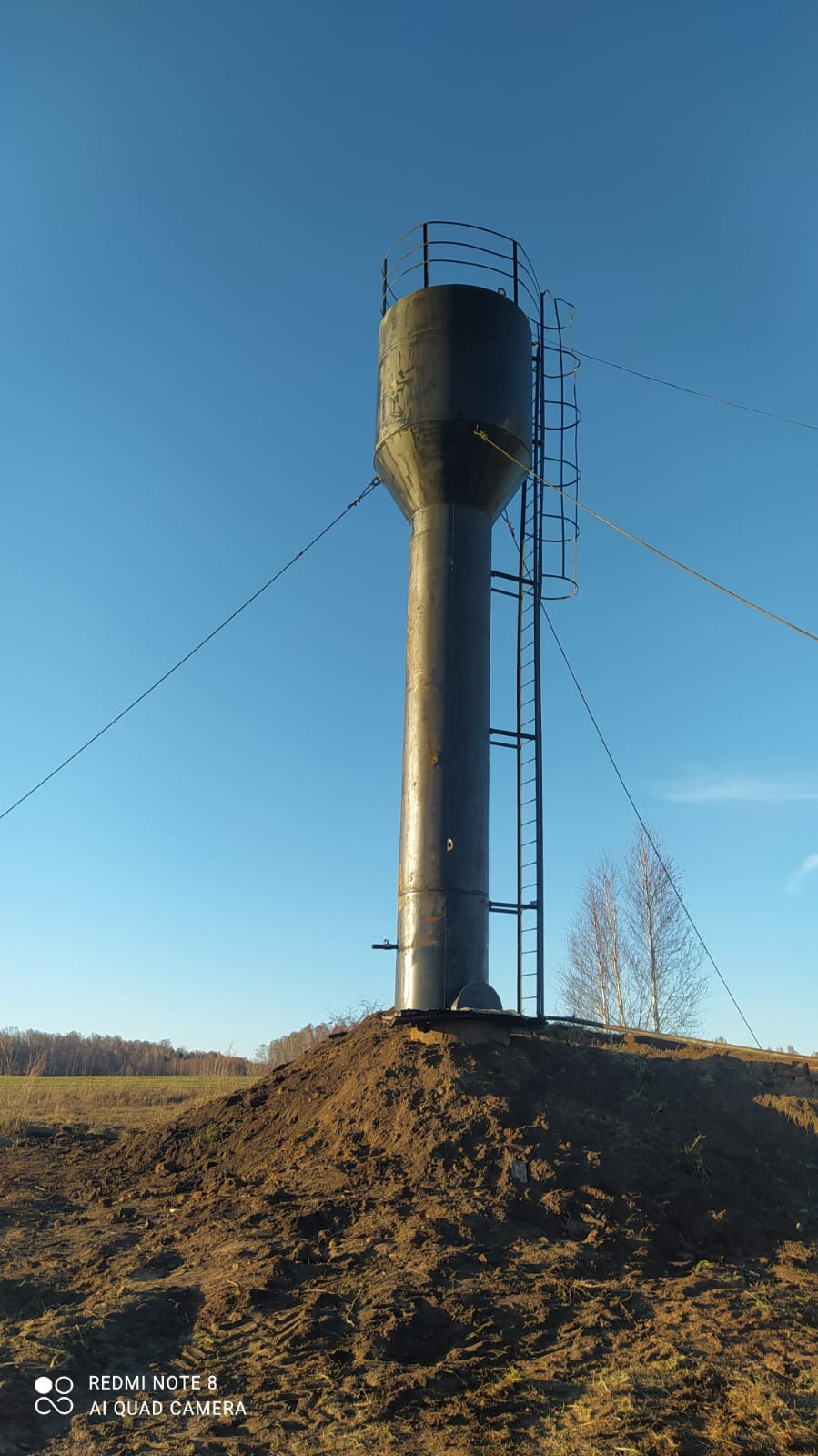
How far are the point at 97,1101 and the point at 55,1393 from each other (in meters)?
16.0

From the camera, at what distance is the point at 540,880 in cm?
1070

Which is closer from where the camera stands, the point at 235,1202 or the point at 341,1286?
the point at 341,1286

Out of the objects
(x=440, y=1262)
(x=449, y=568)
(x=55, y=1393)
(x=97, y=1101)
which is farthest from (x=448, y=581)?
(x=97, y=1101)

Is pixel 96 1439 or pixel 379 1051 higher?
pixel 379 1051

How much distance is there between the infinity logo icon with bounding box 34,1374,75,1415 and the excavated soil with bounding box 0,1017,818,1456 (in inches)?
1.4

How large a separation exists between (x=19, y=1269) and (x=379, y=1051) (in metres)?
3.89

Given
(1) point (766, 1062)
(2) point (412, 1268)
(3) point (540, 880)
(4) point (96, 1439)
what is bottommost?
(4) point (96, 1439)

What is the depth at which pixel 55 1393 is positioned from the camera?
4.97 meters

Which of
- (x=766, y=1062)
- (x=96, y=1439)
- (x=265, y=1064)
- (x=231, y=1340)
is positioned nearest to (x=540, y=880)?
(x=766, y=1062)

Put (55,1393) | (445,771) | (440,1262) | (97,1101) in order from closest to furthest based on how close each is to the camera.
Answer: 1. (55,1393)
2. (440,1262)
3. (445,771)
4. (97,1101)

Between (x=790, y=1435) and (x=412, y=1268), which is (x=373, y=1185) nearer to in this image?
(x=412, y=1268)

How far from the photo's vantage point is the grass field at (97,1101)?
15398 millimetres

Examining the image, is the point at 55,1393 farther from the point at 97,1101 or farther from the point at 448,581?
the point at 97,1101

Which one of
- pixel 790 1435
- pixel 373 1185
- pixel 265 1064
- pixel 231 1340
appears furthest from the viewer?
pixel 265 1064
